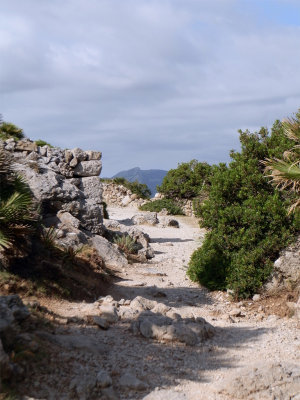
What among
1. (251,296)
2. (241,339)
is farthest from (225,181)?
(241,339)

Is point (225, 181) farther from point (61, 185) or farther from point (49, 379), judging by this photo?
point (49, 379)

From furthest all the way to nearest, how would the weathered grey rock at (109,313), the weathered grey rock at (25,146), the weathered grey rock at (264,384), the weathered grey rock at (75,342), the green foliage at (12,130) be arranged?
the green foliage at (12,130), the weathered grey rock at (25,146), the weathered grey rock at (109,313), the weathered grey rock at (75,342), the weathered grey rock at (264,384)

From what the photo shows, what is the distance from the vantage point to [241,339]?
7.65m

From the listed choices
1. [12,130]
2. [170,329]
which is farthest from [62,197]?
[12,130]

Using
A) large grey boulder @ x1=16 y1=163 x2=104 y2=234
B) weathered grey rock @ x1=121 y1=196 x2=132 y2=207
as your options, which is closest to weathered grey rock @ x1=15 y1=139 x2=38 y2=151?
large grey boulder @ x1=16 y1=163 x2=104 y2=234

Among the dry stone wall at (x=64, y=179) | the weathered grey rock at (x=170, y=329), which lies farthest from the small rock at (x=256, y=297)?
the dry stone wall at (x=64, y=179)

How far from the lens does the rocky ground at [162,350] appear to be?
17.9 feet

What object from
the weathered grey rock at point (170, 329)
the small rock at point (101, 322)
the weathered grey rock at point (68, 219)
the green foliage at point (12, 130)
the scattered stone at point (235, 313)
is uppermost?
the green foliage at point (12, 130)

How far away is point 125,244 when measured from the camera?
13.9 metres

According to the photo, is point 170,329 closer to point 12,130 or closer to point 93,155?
point 93,155

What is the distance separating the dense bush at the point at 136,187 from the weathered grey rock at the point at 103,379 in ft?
92.8

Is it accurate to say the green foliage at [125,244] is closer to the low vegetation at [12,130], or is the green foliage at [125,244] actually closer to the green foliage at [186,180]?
the low vegetation at [12,130]

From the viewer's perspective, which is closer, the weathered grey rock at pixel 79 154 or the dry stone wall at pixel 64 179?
the dry stone wall at pixel 64 179

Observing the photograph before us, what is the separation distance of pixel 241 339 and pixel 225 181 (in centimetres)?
390
